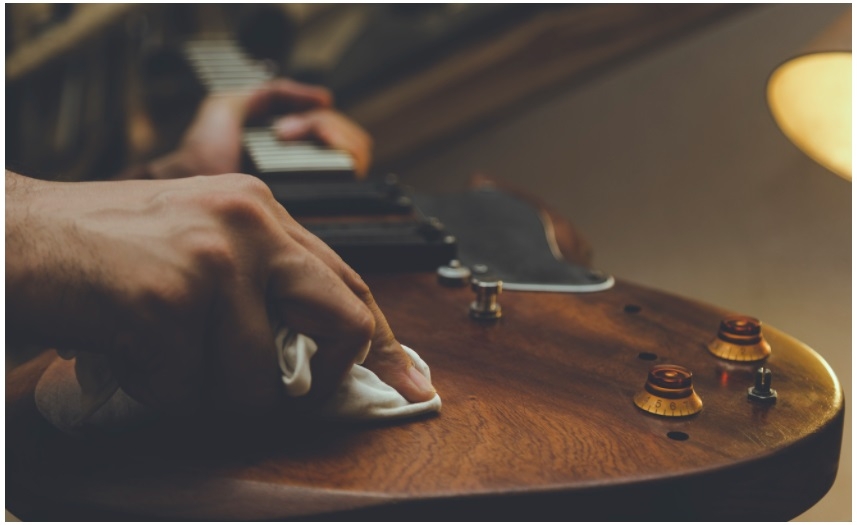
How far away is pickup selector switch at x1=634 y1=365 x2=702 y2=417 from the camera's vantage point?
0.81 meters

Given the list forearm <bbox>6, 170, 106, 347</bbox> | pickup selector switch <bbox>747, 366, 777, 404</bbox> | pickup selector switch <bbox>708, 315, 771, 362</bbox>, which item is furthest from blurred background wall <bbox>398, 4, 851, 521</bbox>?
forearm <bbox>6, 170, 106, 347</bbox>

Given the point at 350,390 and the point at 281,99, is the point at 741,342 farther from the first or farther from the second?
the point at 281,99

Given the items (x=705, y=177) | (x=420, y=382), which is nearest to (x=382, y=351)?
(x=420, y=382)

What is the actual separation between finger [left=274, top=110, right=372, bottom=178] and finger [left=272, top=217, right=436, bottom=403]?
89 cm

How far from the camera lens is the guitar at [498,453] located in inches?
27.1

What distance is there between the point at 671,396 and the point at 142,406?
0.45m

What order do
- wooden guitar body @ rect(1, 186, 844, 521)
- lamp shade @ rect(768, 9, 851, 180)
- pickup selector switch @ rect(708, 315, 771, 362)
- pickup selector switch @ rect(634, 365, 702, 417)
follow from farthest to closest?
lamp shade @ rect(768, 9, 851, 180), pickup selector switch @ rect(708, 315, 771, 362), pickup selector switch @ rect(634, 365, 702, 417), wooden guitar body @ rect(1, 186, 844, 521)

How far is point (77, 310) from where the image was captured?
2.31 ft

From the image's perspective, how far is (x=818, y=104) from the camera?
3.88 feet

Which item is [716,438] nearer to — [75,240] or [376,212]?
[75,240]

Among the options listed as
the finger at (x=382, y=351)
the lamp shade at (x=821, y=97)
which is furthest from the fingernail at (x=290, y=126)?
the finger at (x=382, y=351)

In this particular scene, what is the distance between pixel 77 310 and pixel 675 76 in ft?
6.76

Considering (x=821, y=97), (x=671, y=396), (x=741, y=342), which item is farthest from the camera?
(x=821, y=97)

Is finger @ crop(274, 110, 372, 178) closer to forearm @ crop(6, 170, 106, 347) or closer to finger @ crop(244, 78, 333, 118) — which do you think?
finger @ crop(244, 78, 333, 118)
